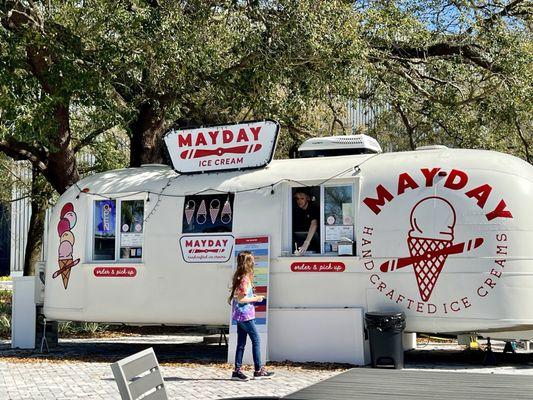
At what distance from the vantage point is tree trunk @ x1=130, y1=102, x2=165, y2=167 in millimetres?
18078

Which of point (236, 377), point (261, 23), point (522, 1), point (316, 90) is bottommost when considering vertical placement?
point (236, 377)

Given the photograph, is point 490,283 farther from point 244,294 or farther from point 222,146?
point 222,146

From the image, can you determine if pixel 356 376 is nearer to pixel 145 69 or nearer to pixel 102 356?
pixel 102 356

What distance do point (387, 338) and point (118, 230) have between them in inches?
201

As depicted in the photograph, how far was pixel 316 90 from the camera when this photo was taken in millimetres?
15227

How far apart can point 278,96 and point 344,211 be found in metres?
4.48

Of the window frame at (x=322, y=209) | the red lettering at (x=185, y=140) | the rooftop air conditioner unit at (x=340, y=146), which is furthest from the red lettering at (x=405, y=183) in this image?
the red lettering at (x=185, y=140)

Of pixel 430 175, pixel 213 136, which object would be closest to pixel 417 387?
pixel 430 175

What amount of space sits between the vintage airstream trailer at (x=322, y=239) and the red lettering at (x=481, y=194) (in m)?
0.02

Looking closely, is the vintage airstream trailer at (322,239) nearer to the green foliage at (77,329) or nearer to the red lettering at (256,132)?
the red lettering at (256,132)

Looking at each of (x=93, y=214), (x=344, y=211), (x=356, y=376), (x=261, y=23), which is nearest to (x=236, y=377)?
(x=344, y=211)

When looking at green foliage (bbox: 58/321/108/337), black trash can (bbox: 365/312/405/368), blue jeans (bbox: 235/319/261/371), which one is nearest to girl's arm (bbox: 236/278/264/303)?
blue jeans (bbox: 235/319/261/371)

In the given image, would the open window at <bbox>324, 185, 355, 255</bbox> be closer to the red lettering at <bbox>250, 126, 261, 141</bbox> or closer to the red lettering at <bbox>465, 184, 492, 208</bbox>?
the red lettering at <bbox>250, 126, 261, 141</bbox>

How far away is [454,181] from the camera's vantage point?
12.2m
